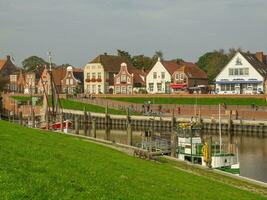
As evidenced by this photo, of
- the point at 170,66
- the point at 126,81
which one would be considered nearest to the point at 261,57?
the point at 170,66

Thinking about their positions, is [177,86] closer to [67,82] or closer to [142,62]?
[67,82]

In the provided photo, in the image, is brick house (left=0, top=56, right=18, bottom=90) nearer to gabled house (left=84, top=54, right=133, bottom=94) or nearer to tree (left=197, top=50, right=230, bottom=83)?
gabled house (left=84, top=54, right=133, bottom=94)

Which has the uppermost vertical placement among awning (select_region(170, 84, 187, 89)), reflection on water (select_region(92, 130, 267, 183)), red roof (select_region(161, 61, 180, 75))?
red roof (select_region(161, 61, 180, 75))

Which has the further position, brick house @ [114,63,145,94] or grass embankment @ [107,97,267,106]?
brick house @ [114,63,145,94]

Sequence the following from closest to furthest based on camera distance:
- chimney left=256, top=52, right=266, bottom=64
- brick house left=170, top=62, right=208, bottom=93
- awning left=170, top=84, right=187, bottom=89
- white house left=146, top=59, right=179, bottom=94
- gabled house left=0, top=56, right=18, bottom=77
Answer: chimney left=256, top=52, right=266, bottom=64 < brick house left=170, top=62, right=208, bottom=93 < awning left=170, top=84, right=187, bottom=89 < white house left=146, top=59, right=179, bottom=94 < gabled house left=0, top=56, right=18, bottom=77

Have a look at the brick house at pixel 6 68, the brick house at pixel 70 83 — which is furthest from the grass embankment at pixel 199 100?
the brick house at pixel 6 68

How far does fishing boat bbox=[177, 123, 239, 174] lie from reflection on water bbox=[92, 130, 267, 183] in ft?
7.53

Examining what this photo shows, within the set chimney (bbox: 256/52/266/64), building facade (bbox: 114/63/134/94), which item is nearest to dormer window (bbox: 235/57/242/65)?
chimney (bbox: 256/52/266/64)

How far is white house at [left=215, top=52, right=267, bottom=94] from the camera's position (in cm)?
10998

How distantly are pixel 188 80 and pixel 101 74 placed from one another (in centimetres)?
2678

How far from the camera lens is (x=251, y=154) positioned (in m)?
53.4

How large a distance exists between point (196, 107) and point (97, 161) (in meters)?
69.9

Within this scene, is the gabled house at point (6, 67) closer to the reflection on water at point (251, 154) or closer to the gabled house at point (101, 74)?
the gabled house at point (101, 74)

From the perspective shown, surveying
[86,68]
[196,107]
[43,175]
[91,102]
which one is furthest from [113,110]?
[43,175]
